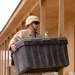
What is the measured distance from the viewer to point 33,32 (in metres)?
5.12

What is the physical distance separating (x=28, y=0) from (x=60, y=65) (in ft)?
12.6

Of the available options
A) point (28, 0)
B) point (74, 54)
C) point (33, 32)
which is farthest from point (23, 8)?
point (33, 32)

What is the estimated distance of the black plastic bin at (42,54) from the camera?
4656 mm

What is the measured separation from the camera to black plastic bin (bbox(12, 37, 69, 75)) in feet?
15.3

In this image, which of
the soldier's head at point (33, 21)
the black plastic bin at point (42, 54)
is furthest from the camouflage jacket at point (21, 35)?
the black plastic bin at point (42, 54)

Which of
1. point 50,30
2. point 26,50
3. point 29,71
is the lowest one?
point 29,71

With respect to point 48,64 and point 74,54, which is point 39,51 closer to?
point 48,64

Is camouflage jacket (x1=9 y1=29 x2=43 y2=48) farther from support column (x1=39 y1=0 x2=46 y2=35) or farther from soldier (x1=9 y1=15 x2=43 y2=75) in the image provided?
support column (x1=39 y1=0 x2=46 y2=35)

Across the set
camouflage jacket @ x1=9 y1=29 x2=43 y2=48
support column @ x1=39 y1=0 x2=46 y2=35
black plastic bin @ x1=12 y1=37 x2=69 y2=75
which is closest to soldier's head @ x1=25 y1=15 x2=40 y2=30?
camouflage jacket @ x1=9 y1=29 x2=43 y2=48

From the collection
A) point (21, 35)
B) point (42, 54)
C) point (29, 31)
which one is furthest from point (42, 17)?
point (42, 54)

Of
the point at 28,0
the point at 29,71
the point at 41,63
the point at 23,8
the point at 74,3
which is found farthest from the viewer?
the point at 23,8

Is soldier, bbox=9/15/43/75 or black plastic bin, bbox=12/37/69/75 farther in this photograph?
soldier, bbox=9/15/43/75

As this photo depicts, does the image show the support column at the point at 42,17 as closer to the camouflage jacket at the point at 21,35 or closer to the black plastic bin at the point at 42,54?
the camouflage jacket at the point at 21,35

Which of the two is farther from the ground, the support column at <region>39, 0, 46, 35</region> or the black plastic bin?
the support column at <region>39, 0, 46, 35</region>
